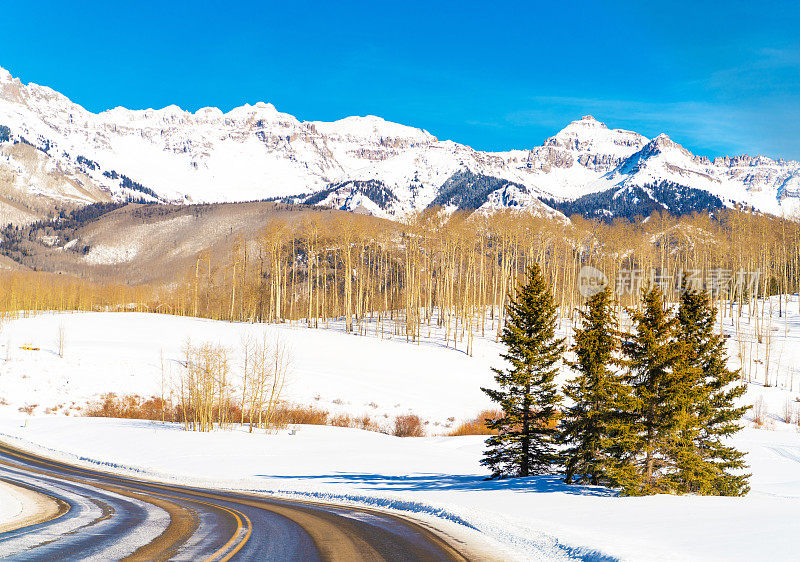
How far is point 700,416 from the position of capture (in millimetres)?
23219

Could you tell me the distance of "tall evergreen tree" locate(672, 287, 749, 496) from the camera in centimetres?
1991

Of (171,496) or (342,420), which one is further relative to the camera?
(342,420)

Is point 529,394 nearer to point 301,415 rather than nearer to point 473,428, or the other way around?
point 473,428

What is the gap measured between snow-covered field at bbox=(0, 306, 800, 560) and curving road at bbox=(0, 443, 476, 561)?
220 centimetres

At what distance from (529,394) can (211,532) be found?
15.3 meters

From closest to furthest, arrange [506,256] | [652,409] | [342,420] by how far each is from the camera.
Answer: [652,409]
[342,420]
[506,256]

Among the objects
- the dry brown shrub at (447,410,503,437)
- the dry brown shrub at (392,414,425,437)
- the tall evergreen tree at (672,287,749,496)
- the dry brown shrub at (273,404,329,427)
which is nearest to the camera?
the tall evergreen tree at (672,287,749,496)

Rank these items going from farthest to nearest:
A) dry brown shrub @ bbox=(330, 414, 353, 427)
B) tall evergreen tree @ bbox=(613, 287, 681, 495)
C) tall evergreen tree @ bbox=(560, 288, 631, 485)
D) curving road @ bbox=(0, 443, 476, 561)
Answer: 1. dry brown shrub @ bbox=(330, 414, 353, 427)
2. tall evergreen tree @ bbox=(560, 288, 631, 485)
3. tall evergreen tree @ bbox=(613, 287, 681, 495)
4. curving road @ bbox=(0, 443, 476, 561)

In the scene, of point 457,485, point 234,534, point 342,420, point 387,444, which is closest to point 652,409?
point 457,485

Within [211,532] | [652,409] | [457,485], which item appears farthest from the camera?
[457,485]

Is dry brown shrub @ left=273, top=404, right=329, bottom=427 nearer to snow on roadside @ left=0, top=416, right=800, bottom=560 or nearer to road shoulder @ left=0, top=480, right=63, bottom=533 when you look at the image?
snow on roadside @ left=0, top=416, right=800, bottom=560

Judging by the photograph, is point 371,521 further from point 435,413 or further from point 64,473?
point 435,413

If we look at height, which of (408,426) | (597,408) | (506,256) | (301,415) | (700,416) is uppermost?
(506,256)

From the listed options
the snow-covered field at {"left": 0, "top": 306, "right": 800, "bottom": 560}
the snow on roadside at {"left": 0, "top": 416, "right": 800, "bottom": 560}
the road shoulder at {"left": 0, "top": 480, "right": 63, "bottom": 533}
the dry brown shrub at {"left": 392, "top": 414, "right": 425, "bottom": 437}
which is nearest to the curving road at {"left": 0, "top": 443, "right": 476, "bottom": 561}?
the road shoulder at {"left": 0, "top": 480, "right": 63, "bottom": 533}
